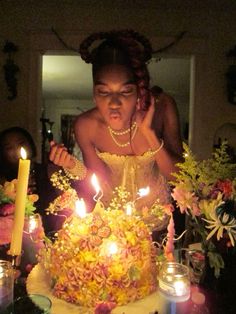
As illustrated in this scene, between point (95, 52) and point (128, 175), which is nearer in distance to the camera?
point (95, 52)

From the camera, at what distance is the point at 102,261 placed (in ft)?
2.34

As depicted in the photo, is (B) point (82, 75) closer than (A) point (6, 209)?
No

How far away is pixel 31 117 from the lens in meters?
2.37

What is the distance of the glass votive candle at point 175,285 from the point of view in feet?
2.13

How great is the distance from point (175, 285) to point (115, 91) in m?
0.68

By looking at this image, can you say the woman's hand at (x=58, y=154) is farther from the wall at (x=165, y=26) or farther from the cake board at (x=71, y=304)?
the wall at (x=165, y=26)

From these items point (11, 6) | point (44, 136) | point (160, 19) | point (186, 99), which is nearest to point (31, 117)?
point (44, 136)

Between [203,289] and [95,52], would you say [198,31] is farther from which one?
[203,289]

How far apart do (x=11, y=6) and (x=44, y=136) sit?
0.89m

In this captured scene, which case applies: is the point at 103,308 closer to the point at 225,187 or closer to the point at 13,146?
the point at 225,187

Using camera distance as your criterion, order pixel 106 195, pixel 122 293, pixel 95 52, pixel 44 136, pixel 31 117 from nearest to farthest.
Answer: pixel 122 293
pixel 95 52
pixel 106 195
pixel 31 117
pixel 44 136

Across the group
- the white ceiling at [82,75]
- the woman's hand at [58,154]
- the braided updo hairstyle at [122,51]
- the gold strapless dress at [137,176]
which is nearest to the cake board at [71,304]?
the woman's hand at [58,154]

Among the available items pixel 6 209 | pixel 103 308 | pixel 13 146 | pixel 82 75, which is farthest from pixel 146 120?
pixel 82 75

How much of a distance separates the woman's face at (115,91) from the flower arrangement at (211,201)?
405 millimetres
